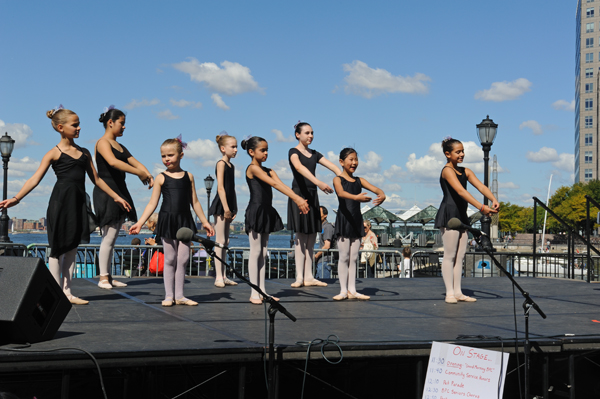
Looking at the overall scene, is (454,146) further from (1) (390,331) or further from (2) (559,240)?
(2) (559,240)

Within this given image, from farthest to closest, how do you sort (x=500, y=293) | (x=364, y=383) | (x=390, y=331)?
(x=500, y=293) → (x=364, y=383) → (x=390, y=331)

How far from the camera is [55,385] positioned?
253 inches

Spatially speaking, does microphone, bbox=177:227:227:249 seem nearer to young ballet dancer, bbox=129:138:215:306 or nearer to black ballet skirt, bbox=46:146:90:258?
young ballet dancer, bbox=129:138:215:306

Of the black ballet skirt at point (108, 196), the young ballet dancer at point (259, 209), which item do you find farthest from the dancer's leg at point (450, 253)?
the black ballet skirt at point (108, 196)

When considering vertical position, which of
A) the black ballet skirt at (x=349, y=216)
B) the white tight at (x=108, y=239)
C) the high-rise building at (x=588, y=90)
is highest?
the high-rise building at (x=588, y=90)

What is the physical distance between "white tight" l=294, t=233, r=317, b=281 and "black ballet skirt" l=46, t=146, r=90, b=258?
3.16 metres

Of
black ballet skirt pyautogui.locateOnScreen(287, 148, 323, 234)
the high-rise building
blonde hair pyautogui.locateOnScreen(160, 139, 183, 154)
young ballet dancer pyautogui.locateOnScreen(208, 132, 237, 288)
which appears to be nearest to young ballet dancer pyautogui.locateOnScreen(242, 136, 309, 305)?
blonde hair pyautogui.locateOnScreen(160, 139, 183, 154)

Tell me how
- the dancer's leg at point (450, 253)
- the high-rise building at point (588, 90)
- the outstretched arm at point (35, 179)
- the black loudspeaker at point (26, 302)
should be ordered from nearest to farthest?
1. the black loudspeaker at point (26, 302)
2. the outstretched arm at point (35, 179)
3. the dancer's leg at point (450, 253)
4. the high-rise building at point (588, 90)

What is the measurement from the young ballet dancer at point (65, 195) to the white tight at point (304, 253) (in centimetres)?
→ 314

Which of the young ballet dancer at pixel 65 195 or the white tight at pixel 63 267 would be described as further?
the white tight at pixel 63 267

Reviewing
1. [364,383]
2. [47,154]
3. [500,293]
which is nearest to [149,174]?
[47,154]

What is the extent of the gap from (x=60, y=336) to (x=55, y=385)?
6.74 ft

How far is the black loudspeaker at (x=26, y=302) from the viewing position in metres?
4.18

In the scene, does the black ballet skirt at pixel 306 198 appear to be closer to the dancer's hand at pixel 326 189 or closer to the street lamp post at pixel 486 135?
the dancer's hand at pixel 326 189
